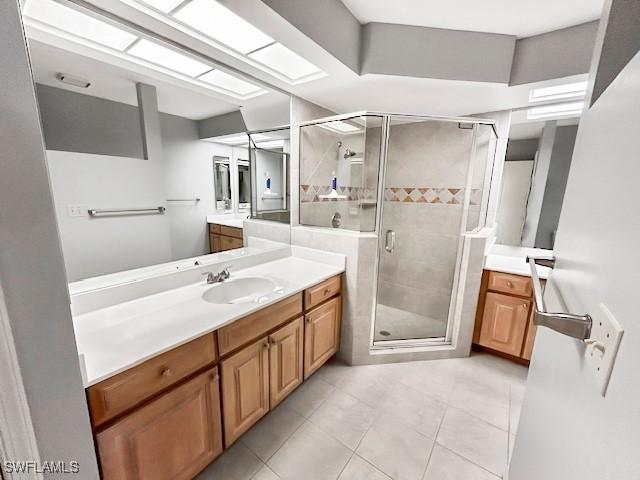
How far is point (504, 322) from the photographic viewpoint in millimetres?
2107

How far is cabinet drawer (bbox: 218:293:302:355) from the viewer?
118 centimetres

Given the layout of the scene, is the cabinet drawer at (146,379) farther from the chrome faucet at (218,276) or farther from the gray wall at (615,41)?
the gray wall at (615,41)

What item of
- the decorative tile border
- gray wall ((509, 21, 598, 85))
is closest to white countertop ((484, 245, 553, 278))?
the decorative tile border

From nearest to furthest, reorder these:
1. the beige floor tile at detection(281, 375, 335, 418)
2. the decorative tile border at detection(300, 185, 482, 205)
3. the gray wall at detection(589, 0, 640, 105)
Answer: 1. the gray wall at detection(589, 0, 640, 105)
2. the beige floor tile at detection(281, 375, 335, 418)
3. the decorative tile border at detection(300, 185, 482, 205)

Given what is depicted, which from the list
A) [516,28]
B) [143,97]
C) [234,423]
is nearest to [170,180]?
[143,97]

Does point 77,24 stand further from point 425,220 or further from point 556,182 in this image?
point 556,182

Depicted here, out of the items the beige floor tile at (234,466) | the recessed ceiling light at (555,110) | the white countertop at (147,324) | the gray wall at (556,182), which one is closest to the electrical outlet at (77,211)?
the white countertop at (147,324)

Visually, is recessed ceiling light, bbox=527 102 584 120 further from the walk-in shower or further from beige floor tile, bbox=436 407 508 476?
beige floor tile, bbox=436 407 508 476

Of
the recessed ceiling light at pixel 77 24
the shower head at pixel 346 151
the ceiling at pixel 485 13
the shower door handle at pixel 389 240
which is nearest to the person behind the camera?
the recessed ceiling light at pixel 77 24

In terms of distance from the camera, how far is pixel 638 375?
0.32 m

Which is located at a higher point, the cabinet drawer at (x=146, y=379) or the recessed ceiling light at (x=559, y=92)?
the recessed ceiling light at (x=559, y=92)

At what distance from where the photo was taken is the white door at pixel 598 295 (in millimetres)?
354

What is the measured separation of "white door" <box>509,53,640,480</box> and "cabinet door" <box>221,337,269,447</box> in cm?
113

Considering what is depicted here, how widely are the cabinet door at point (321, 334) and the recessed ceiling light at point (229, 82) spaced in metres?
1.54
